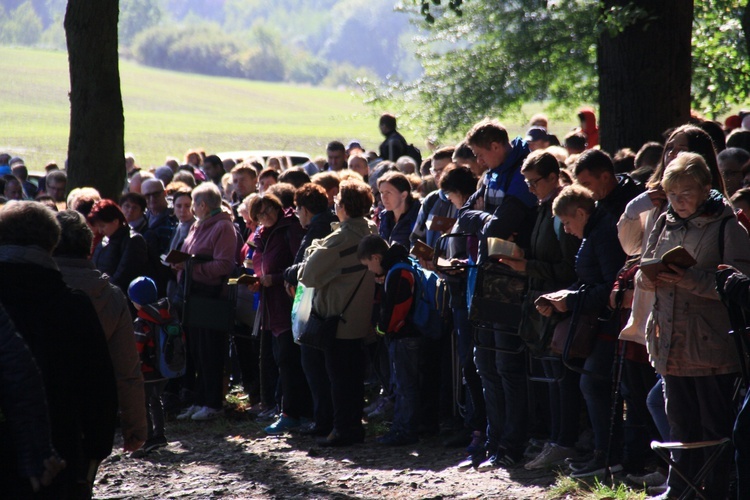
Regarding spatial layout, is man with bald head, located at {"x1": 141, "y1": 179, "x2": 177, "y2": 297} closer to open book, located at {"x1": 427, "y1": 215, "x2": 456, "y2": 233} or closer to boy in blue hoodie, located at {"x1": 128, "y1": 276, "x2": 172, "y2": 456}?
boy in blue hoodie, located at {"x1": 128, "y1": 276, "x2": 172, "y2": 456}

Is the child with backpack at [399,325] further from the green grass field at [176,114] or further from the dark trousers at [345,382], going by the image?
the green grass field at [176,114]

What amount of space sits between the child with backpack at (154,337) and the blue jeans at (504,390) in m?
2.49

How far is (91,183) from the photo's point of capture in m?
13.1

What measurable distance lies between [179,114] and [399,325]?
72051 millimetres

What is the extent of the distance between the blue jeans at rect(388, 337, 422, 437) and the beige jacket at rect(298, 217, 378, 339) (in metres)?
0.33

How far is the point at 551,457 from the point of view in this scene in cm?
722

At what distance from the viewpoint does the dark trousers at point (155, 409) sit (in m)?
8.73

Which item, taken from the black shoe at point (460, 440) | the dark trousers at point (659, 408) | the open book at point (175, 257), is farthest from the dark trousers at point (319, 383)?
the dark trousers at point (659, 408)

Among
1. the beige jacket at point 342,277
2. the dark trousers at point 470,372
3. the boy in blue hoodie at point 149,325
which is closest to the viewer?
the dark trousers at point 470,372

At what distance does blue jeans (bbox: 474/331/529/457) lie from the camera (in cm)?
743

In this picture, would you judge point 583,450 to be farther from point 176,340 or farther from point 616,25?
point 616,25

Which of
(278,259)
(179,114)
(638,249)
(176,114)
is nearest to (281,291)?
(278,259)

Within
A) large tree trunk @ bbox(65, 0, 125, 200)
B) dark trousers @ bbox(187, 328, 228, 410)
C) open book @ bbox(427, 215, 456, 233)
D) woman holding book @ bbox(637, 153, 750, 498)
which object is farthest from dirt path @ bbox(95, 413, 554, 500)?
large tree trunk @ bbox(65, 0, 125, 200)

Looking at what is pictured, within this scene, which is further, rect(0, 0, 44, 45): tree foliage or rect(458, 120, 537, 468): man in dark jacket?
rect(0, 0, 44, 45): tree foliage
